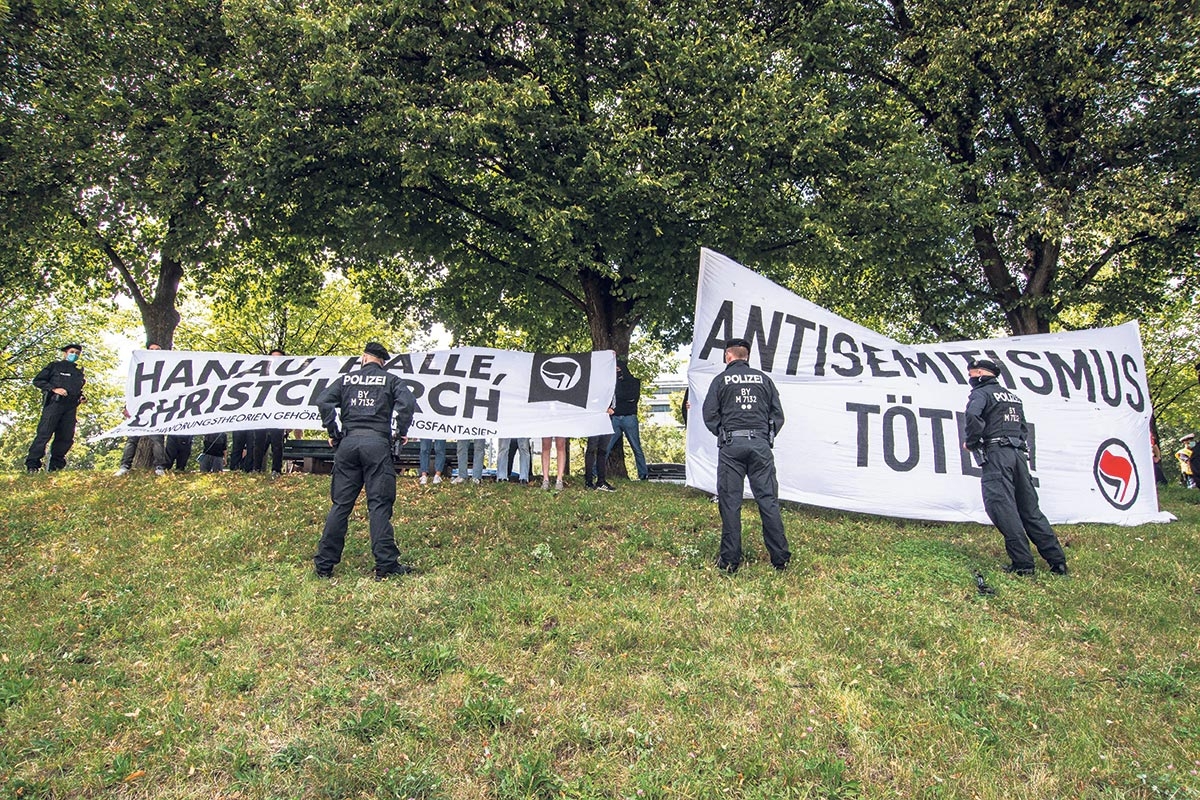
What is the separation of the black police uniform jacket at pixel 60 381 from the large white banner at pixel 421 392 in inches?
32.5

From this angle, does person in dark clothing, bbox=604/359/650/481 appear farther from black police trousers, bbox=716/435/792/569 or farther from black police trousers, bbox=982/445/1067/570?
black police trousers, bbox=982/445/1067/570

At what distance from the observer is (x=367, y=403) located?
7051 mm

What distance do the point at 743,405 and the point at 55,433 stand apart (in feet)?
42.1

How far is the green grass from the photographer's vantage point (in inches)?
141

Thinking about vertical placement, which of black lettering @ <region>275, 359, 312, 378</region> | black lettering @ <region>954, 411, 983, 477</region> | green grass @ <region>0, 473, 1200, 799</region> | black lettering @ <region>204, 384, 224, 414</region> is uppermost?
black lettering @ <region>275, 359, 312, 378</region>

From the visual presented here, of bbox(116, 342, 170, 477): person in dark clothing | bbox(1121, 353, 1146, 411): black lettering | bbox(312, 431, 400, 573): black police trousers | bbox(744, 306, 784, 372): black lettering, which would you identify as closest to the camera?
bbox(312, 431, 400, 573): black police trousers

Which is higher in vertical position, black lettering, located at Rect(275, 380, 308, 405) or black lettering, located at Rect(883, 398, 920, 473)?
black lettering, located at Rect(275, 380, 308, 405)

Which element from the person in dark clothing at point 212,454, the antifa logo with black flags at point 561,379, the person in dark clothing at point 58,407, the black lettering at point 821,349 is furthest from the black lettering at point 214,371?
the black lettering at point 821,349

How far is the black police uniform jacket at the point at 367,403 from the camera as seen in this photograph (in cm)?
705

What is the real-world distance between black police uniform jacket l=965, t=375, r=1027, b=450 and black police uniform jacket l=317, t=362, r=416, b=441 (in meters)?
6.52

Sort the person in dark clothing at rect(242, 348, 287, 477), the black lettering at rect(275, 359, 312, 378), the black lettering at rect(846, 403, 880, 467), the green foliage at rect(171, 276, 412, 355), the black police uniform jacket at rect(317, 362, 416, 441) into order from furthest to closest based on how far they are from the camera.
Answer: the green foliage at rect(171, 276, 412, 355) → the person in dark clothing at rect(242, 348, 287, 477) → the black lettering at rect(275, 359, 312, 378) → the black lettering at rect(846, 403, 880, 467) → the black police uniform jacket at rect(317, 362, 416, 441)

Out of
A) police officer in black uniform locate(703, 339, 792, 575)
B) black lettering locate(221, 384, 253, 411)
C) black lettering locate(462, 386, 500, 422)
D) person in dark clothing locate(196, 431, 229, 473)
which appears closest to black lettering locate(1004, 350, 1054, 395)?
police officer in black uniform locate(703, 339, 792, 575)

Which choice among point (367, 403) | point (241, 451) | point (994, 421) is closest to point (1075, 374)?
point (994, 421)

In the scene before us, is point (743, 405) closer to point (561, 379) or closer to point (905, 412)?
point (905, 412)
